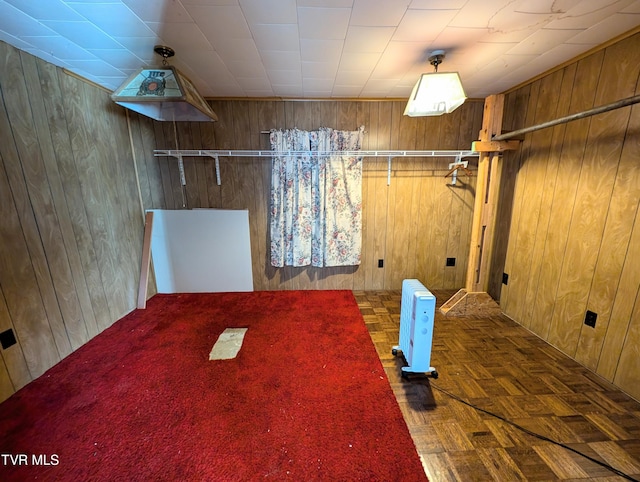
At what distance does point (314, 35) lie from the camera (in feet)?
5.10

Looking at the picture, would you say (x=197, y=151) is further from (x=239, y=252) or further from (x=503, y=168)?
(x=503, y=168)

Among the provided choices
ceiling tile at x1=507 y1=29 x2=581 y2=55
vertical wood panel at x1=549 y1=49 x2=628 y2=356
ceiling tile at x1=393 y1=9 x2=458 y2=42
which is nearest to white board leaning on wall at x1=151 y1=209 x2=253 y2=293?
ceiling tile at x1=393 y1=9 x2=458 y2=42

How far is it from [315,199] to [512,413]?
7.82ft

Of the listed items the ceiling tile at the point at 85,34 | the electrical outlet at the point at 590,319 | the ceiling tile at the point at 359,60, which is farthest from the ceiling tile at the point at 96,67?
the electrical outlet at the point at 590,319

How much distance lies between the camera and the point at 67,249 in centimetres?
191

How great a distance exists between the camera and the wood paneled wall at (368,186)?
9.06 ft

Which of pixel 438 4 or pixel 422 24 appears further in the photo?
pixel 422 24

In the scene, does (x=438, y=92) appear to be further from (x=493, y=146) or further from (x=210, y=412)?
(x=210, y=412)

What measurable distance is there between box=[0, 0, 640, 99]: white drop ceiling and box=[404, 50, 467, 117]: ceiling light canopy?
0.22 metres

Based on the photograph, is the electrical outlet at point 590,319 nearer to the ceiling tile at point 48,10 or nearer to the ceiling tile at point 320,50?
the ceiling tile at point 320,50

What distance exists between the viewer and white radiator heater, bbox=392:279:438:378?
1597 millimetres

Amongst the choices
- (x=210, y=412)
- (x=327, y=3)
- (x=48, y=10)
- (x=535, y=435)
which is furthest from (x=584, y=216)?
(x=48, y=10)

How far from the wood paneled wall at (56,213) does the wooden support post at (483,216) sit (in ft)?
10.9

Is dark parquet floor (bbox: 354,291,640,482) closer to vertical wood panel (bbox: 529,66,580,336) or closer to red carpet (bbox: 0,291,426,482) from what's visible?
red carpet (bbox: 0,291,426,482)
